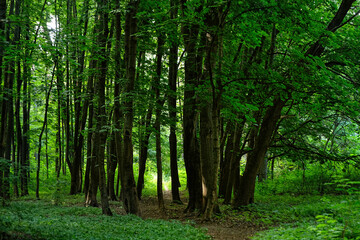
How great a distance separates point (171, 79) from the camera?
13180 mm

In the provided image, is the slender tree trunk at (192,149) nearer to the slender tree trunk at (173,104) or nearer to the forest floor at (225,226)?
the slender tree trunk at (173,104)

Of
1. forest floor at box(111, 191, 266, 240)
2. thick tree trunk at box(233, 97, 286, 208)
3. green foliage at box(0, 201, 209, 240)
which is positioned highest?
thick tree trunk at box(233, 97, 286, 208)

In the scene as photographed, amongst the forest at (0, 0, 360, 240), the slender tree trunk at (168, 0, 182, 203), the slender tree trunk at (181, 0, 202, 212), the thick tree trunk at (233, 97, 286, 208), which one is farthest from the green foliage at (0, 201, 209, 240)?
the slender tree trunk at (168, 0, 182, 203)

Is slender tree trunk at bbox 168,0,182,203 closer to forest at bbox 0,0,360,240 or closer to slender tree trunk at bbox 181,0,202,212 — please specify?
forest at bbox 0,0,360,240

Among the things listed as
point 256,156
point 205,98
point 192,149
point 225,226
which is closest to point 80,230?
point 225,226

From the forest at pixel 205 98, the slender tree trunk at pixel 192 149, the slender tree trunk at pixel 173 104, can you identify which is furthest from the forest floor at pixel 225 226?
the slender tree trunk at pixel 173 104

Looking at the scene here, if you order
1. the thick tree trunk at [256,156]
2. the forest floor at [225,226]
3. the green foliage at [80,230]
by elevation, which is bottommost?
the forest floor at [225,226]

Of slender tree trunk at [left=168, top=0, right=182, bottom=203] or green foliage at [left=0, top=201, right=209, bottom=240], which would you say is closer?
green foliage at [left=0, top=201, right=209, bottom=240]

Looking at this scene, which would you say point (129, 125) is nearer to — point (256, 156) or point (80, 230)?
point (80, 230)

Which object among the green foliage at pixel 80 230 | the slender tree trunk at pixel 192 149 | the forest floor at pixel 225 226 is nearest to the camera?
the green foliage at pixel 80 230

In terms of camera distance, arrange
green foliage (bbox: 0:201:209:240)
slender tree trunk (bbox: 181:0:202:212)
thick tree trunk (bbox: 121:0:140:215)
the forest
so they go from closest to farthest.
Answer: green foliage (bbox: 0:201:209:240) → the forest → thick tree trunk (bbox: 121:0:140:215) → slender tree trunk (bbox: 181:0:202:212)

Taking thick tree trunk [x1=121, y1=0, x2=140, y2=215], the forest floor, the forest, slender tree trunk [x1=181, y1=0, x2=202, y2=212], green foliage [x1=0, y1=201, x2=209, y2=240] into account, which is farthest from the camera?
slender tree trunk [x1=181, y1=0, x2=202, y2=212]

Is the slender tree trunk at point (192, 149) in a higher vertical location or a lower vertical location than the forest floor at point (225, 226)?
higher

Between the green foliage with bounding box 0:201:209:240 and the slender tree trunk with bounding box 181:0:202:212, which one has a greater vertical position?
the slender tree trunk with bounding box 181:0:202:212
